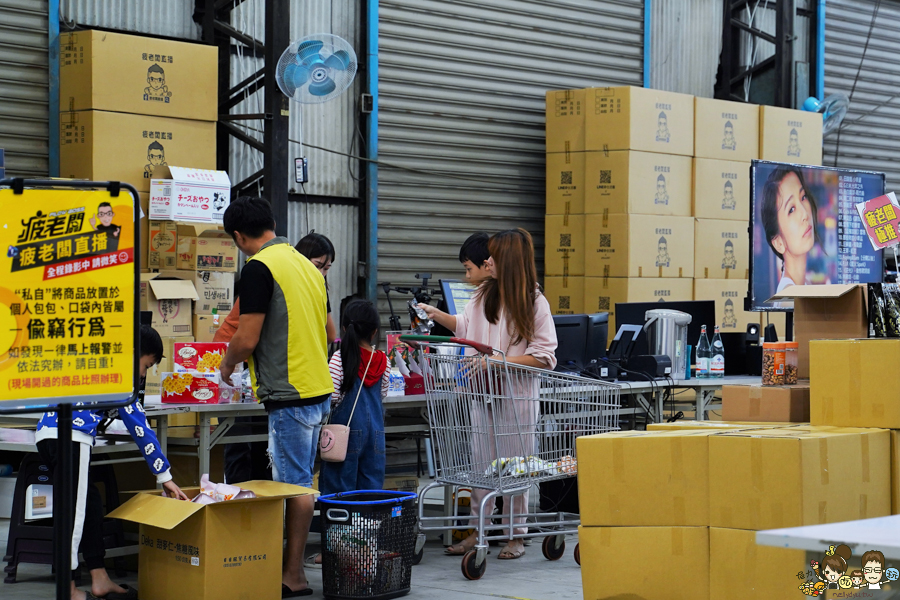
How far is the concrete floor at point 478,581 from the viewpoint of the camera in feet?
15.5

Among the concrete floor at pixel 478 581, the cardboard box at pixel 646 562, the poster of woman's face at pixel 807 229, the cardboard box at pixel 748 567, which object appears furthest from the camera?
the poster of woman's face at pixel 807 229

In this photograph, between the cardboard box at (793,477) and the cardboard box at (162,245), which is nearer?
the cardboard box at (793,477)

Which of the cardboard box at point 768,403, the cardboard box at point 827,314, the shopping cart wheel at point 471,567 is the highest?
the cardboard box at point 827,314

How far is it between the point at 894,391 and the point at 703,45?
28.7 feet

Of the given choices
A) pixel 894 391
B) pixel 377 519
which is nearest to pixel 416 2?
pixel 377 519

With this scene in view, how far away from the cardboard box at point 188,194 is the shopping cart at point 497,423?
292 cm

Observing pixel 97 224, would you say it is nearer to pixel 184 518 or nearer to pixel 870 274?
pixel 184 518

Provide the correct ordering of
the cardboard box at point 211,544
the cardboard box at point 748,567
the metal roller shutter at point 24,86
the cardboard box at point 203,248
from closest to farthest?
the cardboard box at point 748,567 → the cardboard box at point 211,544 → the cardboard box at point 203,248 → the metal roller shutter at point 24,86

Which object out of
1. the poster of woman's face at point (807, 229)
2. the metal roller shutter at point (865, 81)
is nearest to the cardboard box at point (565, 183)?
the poster of woman's face at point (807, 229)

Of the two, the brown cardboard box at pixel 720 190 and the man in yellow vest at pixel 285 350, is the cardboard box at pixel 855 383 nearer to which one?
the man in yellow vest at pixel 285 350

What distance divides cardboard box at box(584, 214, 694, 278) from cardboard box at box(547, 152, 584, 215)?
25cm

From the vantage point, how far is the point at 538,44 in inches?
415

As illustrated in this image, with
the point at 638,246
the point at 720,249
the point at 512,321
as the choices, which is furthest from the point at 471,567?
the point at 720,249

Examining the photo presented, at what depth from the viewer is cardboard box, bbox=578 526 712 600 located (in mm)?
3504
